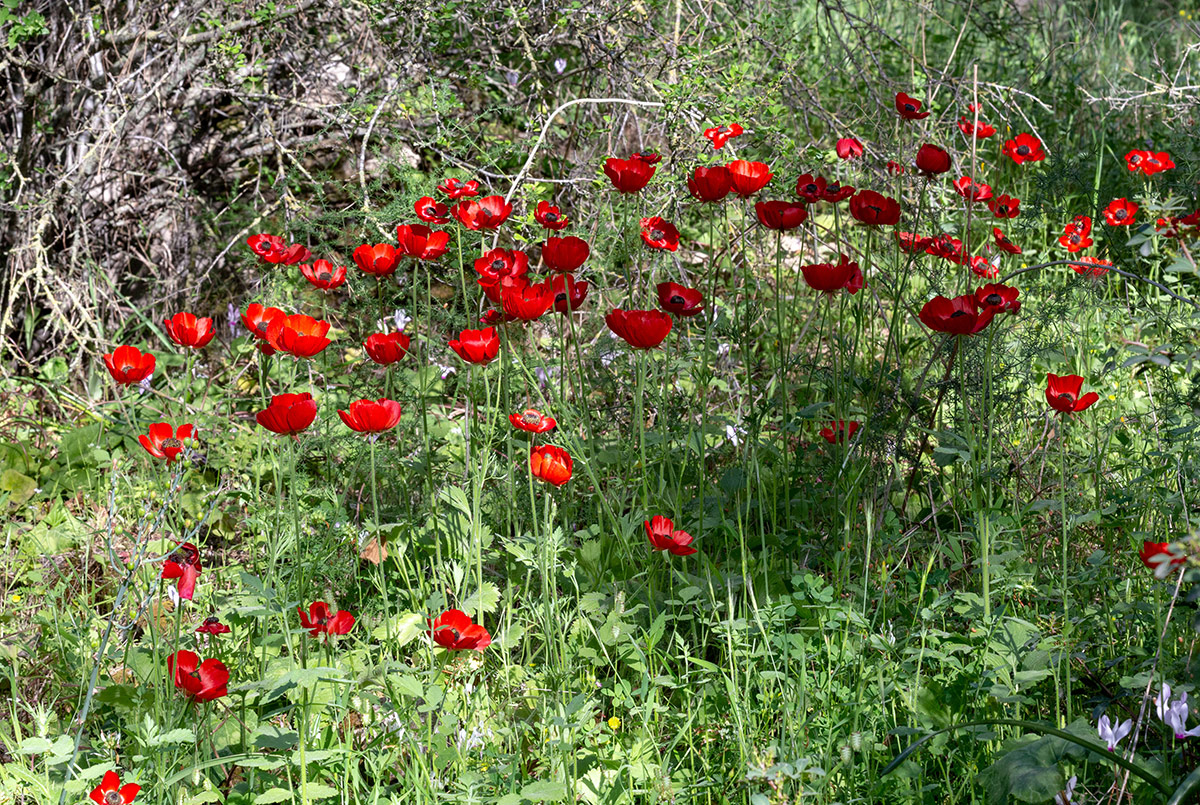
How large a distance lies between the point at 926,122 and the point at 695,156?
1.40 metres

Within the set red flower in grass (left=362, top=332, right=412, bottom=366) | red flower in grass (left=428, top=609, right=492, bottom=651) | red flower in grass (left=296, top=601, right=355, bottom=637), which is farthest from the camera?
red flower in grass (left=362, top=332, right=412, bottom=366)

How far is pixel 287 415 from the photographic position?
1.65m

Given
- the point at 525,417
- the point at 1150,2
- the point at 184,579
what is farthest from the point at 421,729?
the point at 1150,2

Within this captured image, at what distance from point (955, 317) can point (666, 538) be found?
0.66m

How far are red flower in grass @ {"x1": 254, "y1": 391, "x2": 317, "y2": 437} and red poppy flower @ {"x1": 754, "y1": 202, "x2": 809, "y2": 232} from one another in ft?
3.40

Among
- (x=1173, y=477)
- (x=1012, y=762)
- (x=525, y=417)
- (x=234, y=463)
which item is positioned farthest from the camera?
(x=234, y=463)

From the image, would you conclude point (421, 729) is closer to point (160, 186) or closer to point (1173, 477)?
point (1173, 477)

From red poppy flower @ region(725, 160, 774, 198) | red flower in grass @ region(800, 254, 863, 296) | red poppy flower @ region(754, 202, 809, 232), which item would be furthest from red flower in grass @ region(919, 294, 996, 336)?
red poppy flower @ region(725, 160, 774, 198)

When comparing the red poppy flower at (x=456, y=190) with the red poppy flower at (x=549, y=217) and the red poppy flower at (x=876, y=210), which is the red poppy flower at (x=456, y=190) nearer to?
the red poppy flower at (x=549, y=217)

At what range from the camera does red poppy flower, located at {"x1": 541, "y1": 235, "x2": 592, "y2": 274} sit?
200cm

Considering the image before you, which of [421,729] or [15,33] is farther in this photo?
[15,33]

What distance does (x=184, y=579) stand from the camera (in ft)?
5.16

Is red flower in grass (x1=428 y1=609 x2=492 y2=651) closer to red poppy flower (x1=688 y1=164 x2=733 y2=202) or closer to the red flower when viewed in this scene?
the red flower

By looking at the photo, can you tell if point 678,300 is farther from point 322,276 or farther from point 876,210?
point 322,276
